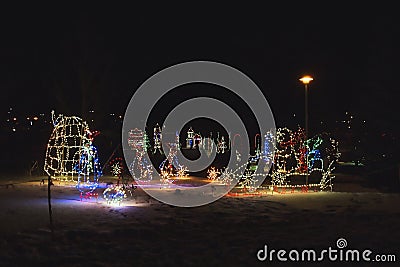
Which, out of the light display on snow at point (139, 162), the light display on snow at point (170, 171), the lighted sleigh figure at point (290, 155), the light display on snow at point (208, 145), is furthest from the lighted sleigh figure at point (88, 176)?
the light display on snow at point (208, 145)

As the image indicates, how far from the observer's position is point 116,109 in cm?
4509

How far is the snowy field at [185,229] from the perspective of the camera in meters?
7.89

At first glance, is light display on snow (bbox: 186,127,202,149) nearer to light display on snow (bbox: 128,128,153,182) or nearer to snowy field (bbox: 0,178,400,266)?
light display on snow (bbox: 128,128,153,182)

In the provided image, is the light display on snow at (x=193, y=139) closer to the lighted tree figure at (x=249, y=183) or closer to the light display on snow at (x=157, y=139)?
the light display on snow at (x=157, y=139)

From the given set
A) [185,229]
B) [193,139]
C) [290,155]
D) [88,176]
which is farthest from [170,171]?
[193,139]

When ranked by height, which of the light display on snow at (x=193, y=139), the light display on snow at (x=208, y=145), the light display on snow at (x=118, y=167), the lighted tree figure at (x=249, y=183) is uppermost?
the light display on snow at (x=193, y=139)

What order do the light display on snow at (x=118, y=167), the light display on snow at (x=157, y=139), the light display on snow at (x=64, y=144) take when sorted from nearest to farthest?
the light display on snow at (x=118, y=167) < the light display on snow at (x=64, y=144) < the light display on snow at (x=157, y=139)

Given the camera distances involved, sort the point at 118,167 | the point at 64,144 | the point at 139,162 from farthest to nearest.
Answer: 1. the point at 139,162
2. the point at 118,167
3. the point at 64,144

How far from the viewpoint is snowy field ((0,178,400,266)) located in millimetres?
7891

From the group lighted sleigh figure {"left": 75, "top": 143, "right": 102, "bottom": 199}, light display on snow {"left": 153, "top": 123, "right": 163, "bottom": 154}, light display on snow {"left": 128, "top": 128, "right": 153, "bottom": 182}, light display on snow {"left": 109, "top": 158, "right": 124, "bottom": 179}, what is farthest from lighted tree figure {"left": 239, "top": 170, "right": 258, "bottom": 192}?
light display on snow {"left": 153, "top": 123, "right": 163, "bottom": 154}

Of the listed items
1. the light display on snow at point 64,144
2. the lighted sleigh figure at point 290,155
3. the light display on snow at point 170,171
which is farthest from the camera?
the light display on snow at point 170,171

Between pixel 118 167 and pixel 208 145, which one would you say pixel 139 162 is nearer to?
pixel 118 167

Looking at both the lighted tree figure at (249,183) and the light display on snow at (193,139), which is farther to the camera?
the light display on snow at (193,139)

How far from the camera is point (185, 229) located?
33.7ft
